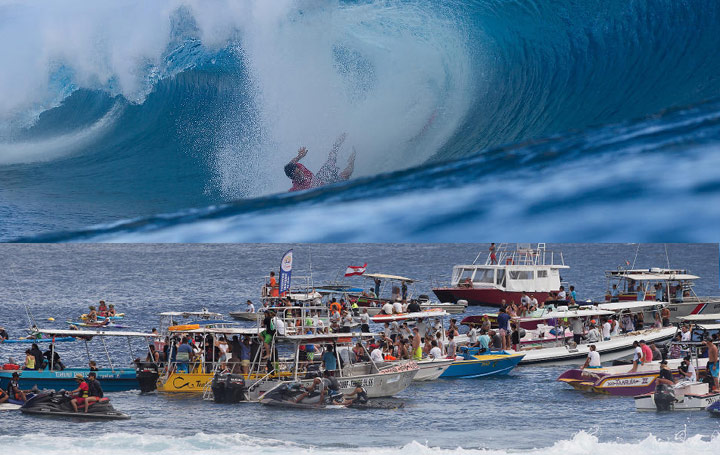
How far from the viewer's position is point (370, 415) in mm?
23562

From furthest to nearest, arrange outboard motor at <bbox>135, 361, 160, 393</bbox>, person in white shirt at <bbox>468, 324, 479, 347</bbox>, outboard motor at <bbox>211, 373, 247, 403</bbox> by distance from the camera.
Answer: person in white shirt at <bbox>468, 324, 479, 347</bbox> → outboard motor at <bbox>135, 361, 160, 393</bbox> → outboard motor at <bbox>211, 373, 247, 403</bbox>

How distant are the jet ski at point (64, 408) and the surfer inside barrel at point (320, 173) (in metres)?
6.27

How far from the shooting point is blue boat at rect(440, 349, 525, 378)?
28922 millimetres

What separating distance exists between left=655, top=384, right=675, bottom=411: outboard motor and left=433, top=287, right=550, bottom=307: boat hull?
24.5 metres

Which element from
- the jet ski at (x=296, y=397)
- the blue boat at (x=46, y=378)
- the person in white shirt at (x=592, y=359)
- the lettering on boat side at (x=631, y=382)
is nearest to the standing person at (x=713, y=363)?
the lettering on boat side at (x=631, y=382)

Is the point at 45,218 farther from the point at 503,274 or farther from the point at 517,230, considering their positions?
the point at 503,274

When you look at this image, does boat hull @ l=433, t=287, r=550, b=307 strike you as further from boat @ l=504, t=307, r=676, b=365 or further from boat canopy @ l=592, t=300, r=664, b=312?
boat @ l=504, t=307, r=676, b=365

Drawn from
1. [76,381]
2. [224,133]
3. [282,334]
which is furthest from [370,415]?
[224,133]

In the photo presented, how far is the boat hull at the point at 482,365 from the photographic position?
2891 cm

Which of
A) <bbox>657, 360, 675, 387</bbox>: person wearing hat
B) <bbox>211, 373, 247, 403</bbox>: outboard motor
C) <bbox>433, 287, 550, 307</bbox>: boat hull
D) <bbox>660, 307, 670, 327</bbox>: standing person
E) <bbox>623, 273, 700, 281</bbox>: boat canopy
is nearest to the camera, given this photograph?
<bbox>657, 360, 675, 387</bbox>: person wearing hat

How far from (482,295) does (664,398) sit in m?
25.0

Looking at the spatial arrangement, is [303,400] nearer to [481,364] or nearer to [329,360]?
[329,360]

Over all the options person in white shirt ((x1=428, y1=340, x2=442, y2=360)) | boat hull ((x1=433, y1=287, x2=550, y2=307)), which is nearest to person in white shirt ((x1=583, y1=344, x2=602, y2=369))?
person in white shirt ((x1=428, y1=340, x2=442, y2=360))

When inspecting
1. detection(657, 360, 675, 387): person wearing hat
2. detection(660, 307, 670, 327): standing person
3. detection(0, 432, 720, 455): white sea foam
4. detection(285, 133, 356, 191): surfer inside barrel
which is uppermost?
detection(285, 133, 356, 191): surfer inside barrel
